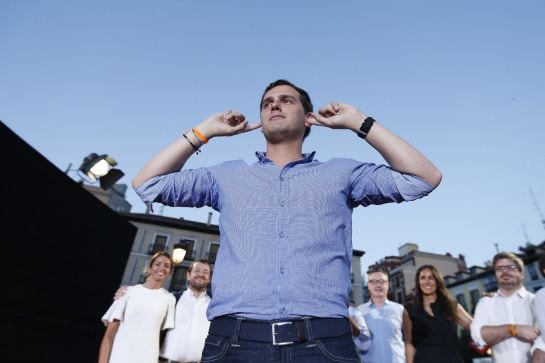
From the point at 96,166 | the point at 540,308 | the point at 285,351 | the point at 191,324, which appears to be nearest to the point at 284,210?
the point at 285,351

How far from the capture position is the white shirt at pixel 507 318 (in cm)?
288

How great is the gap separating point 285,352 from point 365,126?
1.12 m

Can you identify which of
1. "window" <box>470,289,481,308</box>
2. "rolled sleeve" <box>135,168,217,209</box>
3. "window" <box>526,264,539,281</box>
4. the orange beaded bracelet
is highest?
"window" <box>526,264,539,281</box>

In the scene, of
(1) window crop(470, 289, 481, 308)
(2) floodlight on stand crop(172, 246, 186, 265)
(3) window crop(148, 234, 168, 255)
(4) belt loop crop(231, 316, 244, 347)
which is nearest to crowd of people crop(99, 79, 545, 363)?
(4) belt loop crop(231, 316, 244, 347)

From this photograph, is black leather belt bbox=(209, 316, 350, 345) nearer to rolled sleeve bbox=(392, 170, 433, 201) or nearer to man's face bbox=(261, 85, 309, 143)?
rolled sleeve bbox=(392, 170, 433, 201)

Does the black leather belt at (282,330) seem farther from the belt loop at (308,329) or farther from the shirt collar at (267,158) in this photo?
the shirt collar at (267,158)

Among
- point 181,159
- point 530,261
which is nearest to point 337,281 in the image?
point 181,159

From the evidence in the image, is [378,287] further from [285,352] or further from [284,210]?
[285,352]

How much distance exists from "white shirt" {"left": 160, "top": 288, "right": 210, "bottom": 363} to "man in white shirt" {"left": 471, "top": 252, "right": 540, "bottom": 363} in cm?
324

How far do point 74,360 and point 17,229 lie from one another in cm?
322

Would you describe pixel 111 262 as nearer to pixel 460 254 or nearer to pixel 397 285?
pixel 397 285

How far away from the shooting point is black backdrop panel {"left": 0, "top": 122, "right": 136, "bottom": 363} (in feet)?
15.0

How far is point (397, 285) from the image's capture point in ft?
123

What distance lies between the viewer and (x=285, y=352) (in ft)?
3.34
